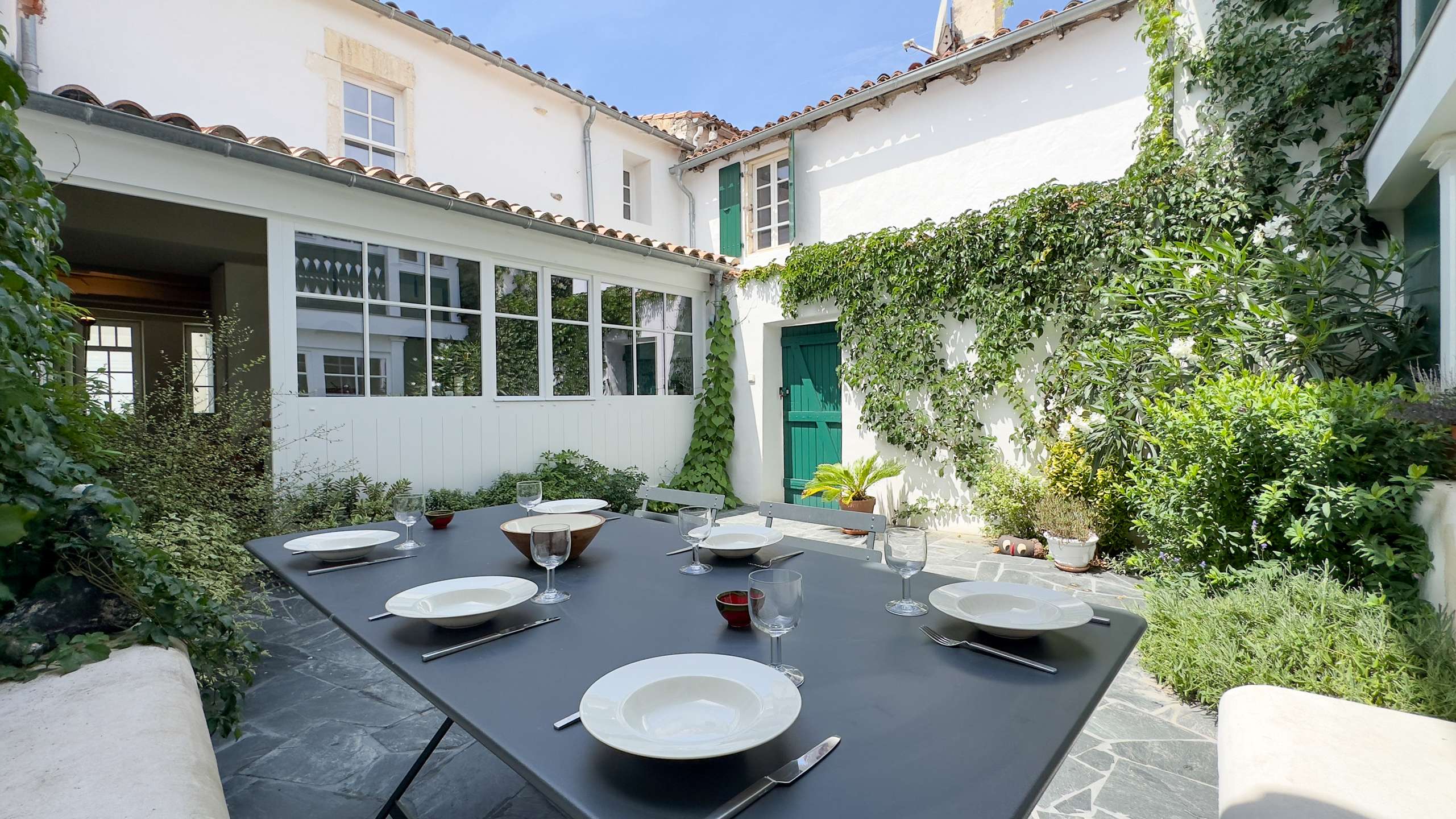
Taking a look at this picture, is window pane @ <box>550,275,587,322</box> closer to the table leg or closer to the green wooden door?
the green wooden door

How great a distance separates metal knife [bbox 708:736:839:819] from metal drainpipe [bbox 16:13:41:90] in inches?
256

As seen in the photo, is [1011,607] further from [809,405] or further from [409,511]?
[809,405]

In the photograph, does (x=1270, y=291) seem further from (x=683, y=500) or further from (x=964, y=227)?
(x=683, y=500)

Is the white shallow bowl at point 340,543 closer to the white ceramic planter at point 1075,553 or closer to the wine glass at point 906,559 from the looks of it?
the wine glass at point 906,559

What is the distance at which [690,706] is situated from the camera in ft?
3.18

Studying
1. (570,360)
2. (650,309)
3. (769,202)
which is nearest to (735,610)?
Answer: (570,360)

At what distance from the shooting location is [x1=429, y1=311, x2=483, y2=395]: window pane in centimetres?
517

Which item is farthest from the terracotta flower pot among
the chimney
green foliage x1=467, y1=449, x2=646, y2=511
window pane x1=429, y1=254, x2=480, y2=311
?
the chimney

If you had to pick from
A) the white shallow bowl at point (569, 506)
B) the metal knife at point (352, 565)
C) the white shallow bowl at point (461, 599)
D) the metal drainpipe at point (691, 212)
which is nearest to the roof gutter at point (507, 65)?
the metal drainpipe at point (691, 212)

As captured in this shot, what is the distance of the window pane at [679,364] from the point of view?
283 inches

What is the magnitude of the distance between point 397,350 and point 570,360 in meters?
1.66

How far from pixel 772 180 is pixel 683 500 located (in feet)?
18.1

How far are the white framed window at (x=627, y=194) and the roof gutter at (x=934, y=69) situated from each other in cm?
122

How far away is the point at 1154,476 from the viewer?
12.2 feet
